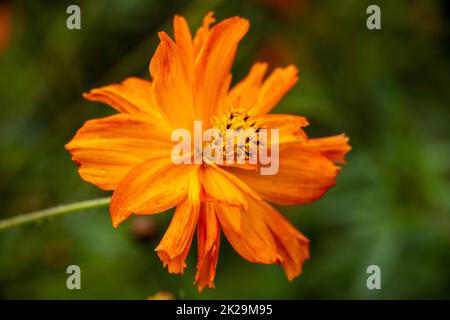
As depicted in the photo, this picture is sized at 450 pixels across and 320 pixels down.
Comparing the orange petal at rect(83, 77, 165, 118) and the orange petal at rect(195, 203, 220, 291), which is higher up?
the orange petal at rect(83, 77, 165, 118)

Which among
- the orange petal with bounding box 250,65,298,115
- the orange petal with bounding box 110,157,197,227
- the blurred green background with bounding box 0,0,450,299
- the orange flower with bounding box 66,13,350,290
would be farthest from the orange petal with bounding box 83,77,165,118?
the blurred green background with bounding box 0,0,450,299

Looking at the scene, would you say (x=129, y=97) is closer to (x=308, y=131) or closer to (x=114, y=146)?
(x=114, y=146)

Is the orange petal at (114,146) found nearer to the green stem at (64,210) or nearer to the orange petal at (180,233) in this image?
the green stem at (64,210)

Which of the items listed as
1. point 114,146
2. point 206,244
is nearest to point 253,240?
point 206,244

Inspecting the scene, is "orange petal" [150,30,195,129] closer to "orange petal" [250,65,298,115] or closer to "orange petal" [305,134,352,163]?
"orange petal" [250,65,298,115]

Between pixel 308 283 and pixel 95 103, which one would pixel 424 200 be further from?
pixel 95 103

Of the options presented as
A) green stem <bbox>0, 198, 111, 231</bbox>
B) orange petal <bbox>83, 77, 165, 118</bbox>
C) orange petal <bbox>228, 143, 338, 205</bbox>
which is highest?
orange petal <bbox>83, 77, 165, 118</bbox>
